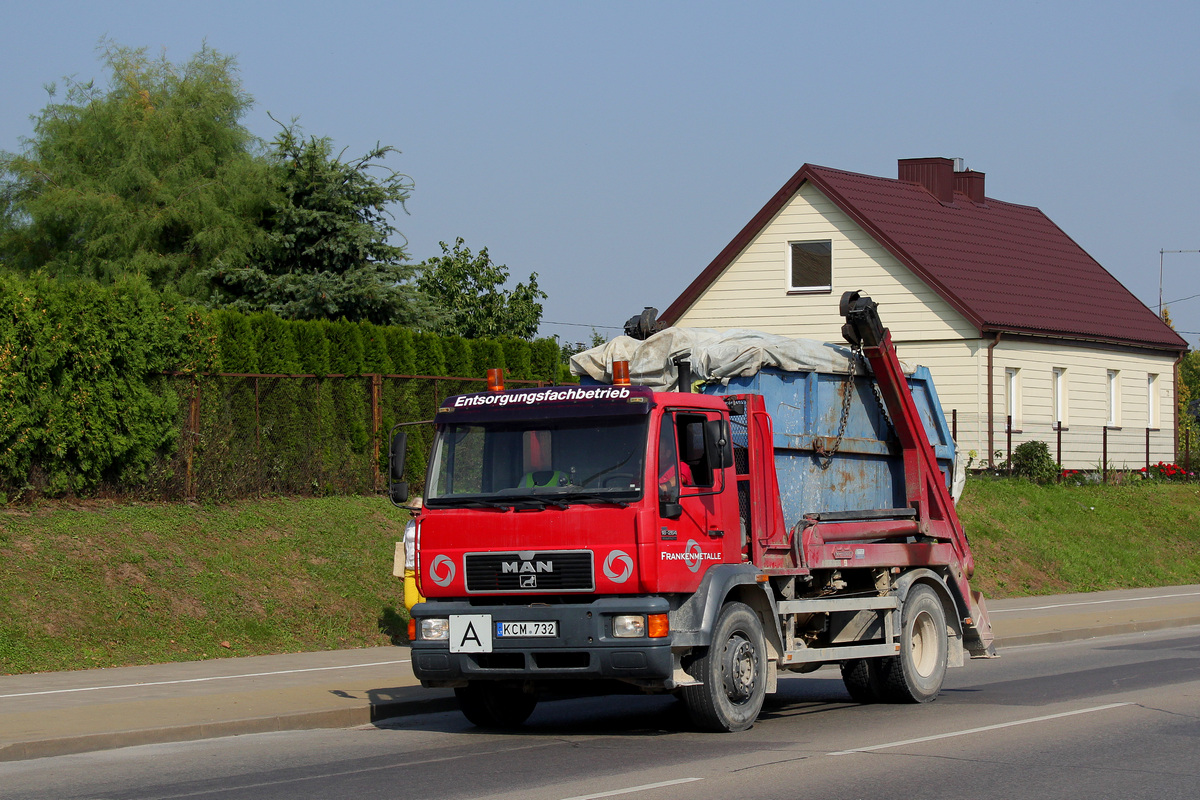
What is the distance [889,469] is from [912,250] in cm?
2163

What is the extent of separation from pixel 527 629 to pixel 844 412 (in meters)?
3.87

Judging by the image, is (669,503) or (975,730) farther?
(975,730)

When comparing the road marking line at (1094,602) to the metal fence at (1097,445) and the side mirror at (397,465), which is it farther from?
the side mirror at (397,465)

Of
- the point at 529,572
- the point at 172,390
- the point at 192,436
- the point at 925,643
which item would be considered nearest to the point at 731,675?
the point at 529,572

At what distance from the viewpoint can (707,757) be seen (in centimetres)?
944

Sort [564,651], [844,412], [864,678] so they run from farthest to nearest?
[864,678] < [844,412] < [564,651]

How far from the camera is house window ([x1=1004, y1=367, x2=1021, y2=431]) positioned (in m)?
33.1

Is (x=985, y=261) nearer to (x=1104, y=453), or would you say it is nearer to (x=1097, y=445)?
(x=1097, y=445)

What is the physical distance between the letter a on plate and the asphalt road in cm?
73

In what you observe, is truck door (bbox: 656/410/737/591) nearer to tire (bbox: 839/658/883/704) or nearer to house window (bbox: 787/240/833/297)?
tire (bbox: 839/658/883/704)

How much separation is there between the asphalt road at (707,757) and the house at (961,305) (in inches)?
791

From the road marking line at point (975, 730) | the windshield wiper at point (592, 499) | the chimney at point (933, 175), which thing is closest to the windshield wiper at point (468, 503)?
the windshield wiper at point (592, 499)

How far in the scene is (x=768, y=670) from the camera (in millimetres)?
10977

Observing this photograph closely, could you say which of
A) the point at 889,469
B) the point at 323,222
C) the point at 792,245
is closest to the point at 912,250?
the point at 792,245
